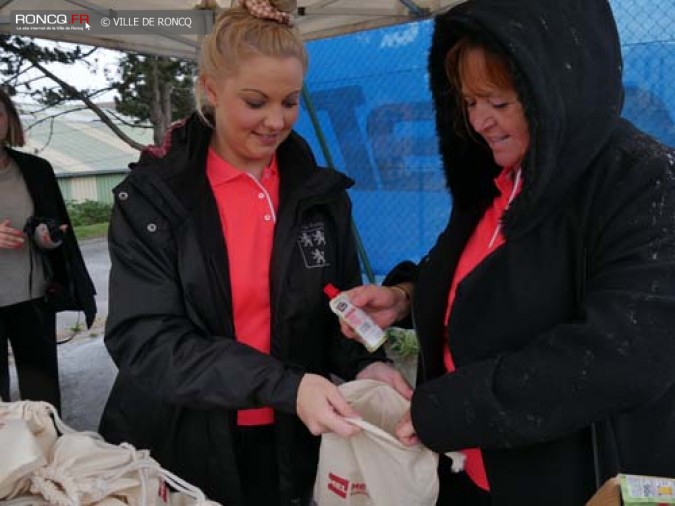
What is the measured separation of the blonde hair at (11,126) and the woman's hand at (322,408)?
262 centimetres

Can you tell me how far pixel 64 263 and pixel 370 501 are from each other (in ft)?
8.36

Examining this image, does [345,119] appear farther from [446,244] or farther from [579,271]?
[579,271]

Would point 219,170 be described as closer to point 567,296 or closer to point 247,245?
point 247,245

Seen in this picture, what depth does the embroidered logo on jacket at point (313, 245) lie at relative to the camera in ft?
4.81

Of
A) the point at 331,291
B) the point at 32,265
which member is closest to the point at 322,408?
the point at 331,291

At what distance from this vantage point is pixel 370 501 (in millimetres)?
1263

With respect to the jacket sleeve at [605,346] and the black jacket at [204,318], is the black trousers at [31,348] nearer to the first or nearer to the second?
the black jacket at [204,318]

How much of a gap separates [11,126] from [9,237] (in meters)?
0.65

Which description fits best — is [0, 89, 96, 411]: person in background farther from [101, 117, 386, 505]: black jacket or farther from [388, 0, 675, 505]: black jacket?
[388, 0, 675, 505]: black jacket

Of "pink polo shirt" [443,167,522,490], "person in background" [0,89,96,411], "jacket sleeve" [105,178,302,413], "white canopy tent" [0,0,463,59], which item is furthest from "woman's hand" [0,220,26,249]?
"pink polo shirt" [443,167,522,490]

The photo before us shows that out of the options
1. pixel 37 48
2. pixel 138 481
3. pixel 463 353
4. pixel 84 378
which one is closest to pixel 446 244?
pixel 463 353

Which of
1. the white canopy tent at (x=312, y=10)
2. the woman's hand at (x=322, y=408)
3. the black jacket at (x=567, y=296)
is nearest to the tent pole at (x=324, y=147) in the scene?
the white canopy tent at (x=312, y=10)

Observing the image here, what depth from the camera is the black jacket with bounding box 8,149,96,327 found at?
3070 mm

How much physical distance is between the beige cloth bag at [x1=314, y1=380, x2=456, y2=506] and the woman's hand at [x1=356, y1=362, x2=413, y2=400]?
89mm
